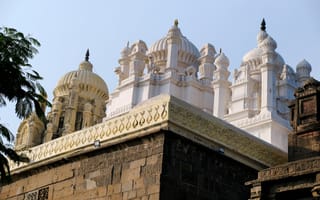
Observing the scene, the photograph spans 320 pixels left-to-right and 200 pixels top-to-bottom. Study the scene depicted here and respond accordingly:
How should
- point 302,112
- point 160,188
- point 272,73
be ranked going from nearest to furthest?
1. point 160,188
2. point 302,112
3. point 272,73

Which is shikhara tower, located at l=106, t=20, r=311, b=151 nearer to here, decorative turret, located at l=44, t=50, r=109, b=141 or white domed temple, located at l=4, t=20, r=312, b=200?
decorative turret, located at l=44, t=50, r=109, b=141

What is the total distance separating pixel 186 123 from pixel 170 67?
18.5 m

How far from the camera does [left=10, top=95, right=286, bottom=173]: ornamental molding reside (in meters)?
8.09

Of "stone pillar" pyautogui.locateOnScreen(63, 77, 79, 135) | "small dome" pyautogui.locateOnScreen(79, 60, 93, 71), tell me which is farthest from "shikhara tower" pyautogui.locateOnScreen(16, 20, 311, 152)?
"small dome" pyautogui.locateOnScreen(79, 60, 93, 71)

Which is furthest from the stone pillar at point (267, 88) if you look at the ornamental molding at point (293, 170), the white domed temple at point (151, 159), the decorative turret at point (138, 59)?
the ornamental molding at point (293, 170)

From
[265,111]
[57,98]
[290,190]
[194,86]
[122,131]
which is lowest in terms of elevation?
[290,190]

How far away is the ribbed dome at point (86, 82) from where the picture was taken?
38.0 m

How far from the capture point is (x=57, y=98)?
39.3 metres

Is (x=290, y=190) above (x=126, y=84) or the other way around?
the other way around

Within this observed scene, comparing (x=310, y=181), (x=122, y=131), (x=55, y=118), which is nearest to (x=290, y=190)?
(x=310, y=181)

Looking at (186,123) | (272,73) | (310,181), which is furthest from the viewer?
(272,73)

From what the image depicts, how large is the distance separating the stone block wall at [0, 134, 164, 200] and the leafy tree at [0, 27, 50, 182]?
3.59 feet

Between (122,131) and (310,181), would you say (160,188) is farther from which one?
(310,181)

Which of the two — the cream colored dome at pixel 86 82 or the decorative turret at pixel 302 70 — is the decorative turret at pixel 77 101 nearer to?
the cream colored dome at pixel 86 82
